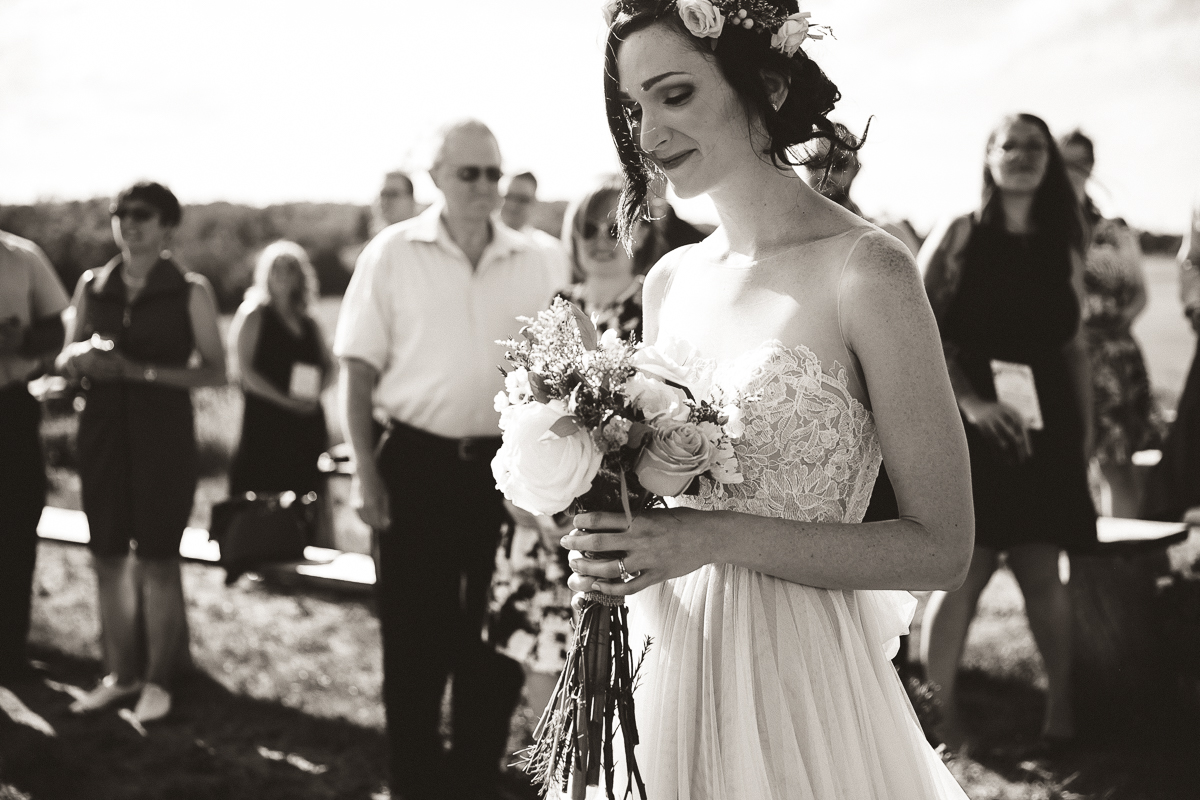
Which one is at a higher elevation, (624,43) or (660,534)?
(624,43)

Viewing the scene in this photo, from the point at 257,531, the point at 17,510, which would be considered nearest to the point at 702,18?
the point at 257,531

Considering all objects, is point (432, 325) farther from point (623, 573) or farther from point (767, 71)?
point (623, 573)

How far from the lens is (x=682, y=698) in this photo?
1.98 metres

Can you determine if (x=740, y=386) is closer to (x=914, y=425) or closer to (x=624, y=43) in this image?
(x=914, y=425)

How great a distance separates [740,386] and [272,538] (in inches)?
184

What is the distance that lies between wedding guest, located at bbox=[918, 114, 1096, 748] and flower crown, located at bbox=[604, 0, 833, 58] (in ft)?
8.88

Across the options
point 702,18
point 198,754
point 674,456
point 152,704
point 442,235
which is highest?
point 442,235

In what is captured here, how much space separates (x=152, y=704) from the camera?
210 inches

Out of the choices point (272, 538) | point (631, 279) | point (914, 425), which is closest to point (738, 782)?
point (914, 425)

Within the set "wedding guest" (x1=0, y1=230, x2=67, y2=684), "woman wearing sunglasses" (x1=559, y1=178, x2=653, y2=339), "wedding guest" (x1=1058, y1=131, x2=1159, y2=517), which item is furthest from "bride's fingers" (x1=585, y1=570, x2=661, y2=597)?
"wedding guest" (x1=1058, y1=131, x2=1159, y2=517)

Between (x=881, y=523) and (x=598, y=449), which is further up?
(x=598, y=449)

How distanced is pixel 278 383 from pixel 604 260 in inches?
142

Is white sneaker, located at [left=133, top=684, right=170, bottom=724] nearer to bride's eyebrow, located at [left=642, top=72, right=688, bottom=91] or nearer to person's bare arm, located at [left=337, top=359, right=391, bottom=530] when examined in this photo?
person's bare arm, located at [left=337, top=359, right=391, bottom=530]

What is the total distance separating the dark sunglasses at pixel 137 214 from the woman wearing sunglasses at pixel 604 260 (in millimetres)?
2407
